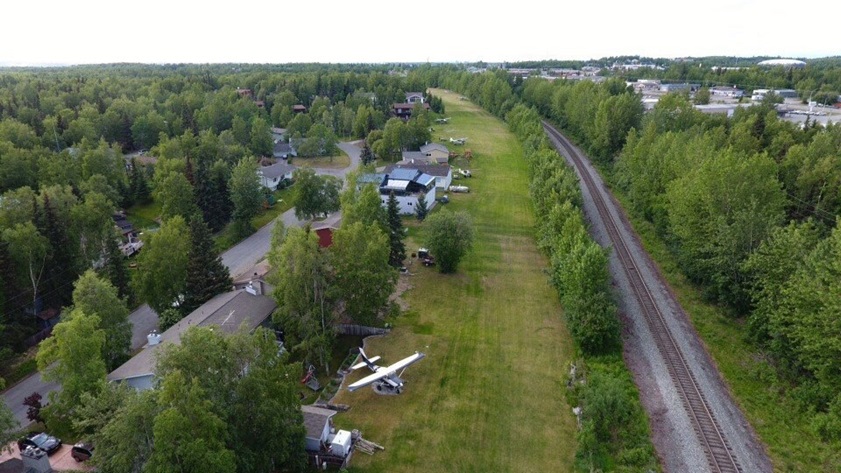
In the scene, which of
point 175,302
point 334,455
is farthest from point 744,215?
point 175,302

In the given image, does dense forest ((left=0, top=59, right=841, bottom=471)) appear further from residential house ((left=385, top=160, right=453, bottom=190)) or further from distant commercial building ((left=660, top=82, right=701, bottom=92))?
distant commercial building ((left=660, top=82, right=701, bottom=92))

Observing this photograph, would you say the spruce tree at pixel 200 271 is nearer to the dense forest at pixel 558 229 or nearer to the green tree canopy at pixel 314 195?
the dense forest at pixel 558 229

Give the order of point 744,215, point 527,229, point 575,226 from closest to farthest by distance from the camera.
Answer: point 744,215 → point 575,226 → point 527,229

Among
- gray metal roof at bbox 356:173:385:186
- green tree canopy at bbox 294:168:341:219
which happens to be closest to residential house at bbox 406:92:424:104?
gray metal roof at bbox 356:173:385:186

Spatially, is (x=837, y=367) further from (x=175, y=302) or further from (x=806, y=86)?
(x=806, y=86)

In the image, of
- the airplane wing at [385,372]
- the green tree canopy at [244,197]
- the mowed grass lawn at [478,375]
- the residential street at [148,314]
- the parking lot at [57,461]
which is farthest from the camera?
Result: the green tree canopy at [244,197]

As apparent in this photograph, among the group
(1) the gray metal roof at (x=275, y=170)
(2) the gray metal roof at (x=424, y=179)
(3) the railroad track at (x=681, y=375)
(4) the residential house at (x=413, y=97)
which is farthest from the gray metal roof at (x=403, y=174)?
(4) the residential house at (x=413, y=97)
